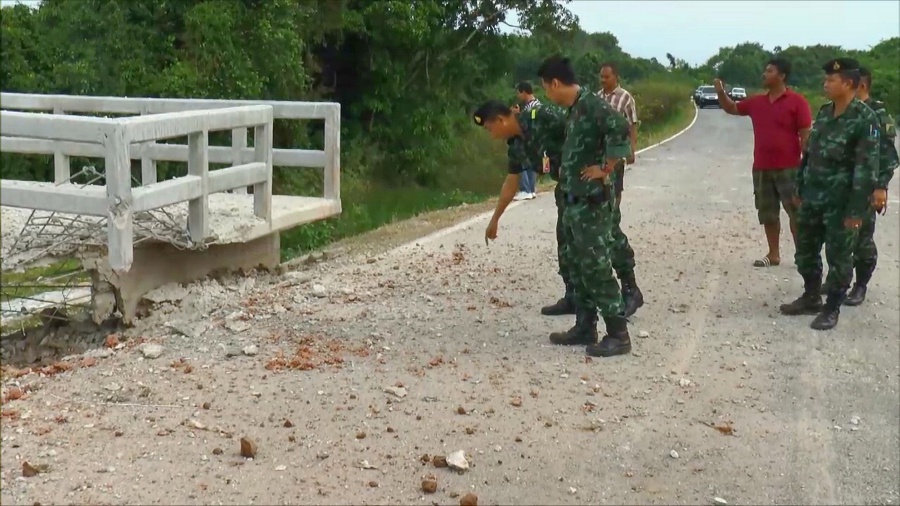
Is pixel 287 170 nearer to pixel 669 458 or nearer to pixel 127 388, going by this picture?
pixel 127 388

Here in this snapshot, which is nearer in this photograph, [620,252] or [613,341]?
[613,341]

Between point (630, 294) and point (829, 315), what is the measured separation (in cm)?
138

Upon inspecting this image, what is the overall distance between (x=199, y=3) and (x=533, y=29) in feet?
32.5

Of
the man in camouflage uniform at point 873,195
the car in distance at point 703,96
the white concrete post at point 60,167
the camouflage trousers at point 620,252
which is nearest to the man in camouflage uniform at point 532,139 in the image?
the camouflage trousers at point 620,252

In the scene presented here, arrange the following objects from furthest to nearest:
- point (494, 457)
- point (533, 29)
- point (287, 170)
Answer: point (533, 29)
point (287, 170)
point (494, 457)

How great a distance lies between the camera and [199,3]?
1510 cm

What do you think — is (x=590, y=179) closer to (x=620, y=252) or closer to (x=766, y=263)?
(x=620, y=252)

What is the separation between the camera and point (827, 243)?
6.94 metres

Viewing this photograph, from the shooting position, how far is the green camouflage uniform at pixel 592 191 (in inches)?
224

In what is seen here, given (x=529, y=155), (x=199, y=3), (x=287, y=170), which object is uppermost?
(x=199, y=3)

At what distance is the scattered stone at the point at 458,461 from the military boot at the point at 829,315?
356 cm

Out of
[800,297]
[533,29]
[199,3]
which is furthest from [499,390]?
[533,29]

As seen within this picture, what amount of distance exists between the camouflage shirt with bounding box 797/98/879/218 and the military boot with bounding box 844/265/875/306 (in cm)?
109

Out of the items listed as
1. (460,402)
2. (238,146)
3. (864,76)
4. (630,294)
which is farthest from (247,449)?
(864,76)
